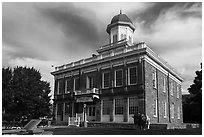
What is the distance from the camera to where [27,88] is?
3494 centimetres

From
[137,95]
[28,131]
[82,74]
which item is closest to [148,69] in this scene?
[137,95]

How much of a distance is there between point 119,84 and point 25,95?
13218 mm

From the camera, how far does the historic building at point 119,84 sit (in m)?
26.8

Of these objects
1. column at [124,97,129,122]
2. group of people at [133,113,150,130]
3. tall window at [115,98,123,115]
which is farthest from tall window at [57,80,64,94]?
group of people at [133,113,150,130]

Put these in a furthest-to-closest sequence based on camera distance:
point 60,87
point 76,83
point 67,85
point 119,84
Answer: point 60,87
point 67,85
point 76,83
point 119,84

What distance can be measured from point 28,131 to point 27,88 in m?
19.8

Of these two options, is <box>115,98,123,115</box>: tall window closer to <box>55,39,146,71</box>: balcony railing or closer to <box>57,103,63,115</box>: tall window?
<box>55,39,146,71</box>: balcony railing

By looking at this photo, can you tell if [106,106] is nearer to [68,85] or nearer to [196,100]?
[68,85]

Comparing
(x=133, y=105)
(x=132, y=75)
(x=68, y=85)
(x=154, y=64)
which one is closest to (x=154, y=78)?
(x=154, y=64)

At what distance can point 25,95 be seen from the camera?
111 feet

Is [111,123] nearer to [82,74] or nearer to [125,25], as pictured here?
[82,74]

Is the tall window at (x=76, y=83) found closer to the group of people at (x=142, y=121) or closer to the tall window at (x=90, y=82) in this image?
the tall window at (x=90, y=82)

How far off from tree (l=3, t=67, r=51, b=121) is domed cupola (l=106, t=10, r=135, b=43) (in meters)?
12.5

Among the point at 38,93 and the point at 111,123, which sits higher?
the point at 38,93
